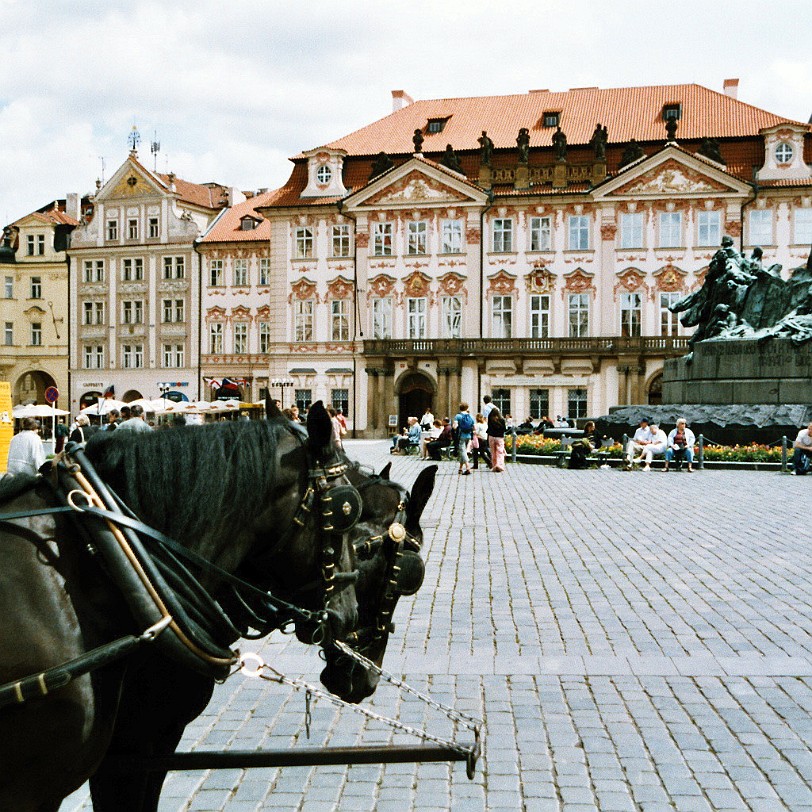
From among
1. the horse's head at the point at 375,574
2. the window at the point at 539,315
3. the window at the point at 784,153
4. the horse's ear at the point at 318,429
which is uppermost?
the window at the point at 784,153

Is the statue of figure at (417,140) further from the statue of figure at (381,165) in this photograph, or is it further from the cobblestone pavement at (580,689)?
the cobblestone pavement at (580,689)

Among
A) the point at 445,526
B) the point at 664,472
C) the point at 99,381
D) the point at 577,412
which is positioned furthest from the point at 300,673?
the point at 99,381

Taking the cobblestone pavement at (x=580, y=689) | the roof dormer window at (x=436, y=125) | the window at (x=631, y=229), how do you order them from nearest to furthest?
the cobblestone pavement at (x=580, y=689) < the window at (x=631, y=229) < the roof dormer window at (x=436, y=125)

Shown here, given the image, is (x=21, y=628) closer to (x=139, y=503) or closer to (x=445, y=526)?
(x=139, y=503)

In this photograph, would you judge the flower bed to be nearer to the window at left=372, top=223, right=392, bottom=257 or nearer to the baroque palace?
the baroque palace

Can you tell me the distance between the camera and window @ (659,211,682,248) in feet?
152

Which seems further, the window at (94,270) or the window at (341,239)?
the window at (94,270)

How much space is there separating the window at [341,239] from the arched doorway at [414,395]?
6.72 m

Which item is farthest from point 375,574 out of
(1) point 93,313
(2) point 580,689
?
(1) point 93,313

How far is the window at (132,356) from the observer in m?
55.8

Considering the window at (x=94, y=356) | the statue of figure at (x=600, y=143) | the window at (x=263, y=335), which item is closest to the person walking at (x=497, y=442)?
the statue of figure at (x=600, y=143)

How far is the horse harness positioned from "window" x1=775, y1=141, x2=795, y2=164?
155 ft

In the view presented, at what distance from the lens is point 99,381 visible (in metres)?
56.3

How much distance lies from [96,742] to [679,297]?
4592cm
